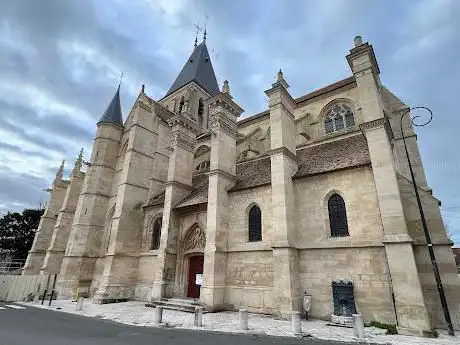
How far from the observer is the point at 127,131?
2298 cm

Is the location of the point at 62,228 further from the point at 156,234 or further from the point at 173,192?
the point at 173,192

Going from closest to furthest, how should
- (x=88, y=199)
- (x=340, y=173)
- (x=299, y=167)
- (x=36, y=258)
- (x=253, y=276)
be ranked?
1. (x=340, y=173)
2. (x=253, y=276)
3. (x=299, y=167)
4. (x=88, y=199)
5. (x=36, y=258)

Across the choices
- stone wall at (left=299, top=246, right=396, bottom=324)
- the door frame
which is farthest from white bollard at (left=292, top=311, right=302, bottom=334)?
the door frame

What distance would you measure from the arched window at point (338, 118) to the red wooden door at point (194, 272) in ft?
37.7

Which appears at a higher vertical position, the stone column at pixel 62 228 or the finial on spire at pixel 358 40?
the finial on spire at pixel 358 40

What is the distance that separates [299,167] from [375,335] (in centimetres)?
739

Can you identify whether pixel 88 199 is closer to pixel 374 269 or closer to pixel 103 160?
pixel 103 160

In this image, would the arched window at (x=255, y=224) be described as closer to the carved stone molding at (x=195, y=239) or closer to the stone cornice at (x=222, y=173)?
the stone cornice at (x=222, y=173)

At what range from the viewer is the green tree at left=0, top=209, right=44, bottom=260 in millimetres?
37125

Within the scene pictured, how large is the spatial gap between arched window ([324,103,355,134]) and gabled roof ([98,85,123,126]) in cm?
1752

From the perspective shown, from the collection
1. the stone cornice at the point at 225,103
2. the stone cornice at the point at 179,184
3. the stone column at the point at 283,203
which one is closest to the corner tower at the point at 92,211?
the stone cornice at the point at 179,184

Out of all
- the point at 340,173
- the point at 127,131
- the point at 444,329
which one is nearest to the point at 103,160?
the point at 127,131

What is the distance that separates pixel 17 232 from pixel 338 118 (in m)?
44.6

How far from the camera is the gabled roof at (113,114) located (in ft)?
75.8
